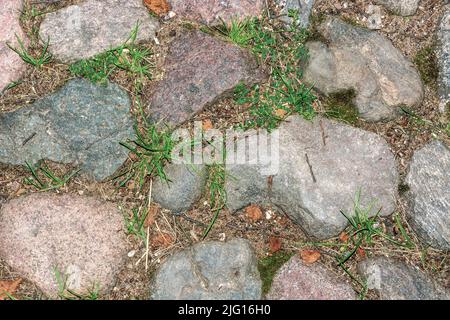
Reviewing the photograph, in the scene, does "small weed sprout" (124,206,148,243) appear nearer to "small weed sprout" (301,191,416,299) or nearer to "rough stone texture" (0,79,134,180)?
"rough stone texture" (0,79,134,180)

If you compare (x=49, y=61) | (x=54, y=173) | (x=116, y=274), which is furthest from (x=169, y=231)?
(x=49, y=61)

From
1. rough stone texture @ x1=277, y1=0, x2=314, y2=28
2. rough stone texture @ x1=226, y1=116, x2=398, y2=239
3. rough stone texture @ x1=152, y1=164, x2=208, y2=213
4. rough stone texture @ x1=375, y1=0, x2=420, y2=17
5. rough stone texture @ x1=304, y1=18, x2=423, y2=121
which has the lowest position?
rough stone texture @ x1=152, y1=164, x2=208, y2=213

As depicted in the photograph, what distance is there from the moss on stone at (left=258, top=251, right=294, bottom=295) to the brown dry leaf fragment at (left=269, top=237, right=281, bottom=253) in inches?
0.8

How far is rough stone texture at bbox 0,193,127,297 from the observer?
2.59m

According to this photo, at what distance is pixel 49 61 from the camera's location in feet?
9.23

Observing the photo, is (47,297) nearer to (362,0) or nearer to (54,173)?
(54,173)

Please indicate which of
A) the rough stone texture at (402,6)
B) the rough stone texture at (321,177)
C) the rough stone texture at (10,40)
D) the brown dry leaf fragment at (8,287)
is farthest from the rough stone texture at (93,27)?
the rough stone texture at (402,6)

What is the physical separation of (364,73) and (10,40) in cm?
188

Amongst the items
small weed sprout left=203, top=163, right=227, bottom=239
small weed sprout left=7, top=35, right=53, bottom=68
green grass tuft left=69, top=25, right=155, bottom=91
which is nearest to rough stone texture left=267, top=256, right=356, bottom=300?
small weed sprout left=203, top=163, right=227, bottom=239

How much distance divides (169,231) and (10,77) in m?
1.17

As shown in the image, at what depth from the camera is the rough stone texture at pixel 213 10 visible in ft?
9.44

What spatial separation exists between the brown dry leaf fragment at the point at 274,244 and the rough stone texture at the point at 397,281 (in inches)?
16.3

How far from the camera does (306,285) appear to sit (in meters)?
2.59

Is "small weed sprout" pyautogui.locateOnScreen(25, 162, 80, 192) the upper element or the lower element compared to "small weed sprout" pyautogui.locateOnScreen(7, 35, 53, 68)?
lower
